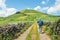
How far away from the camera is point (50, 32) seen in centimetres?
3672

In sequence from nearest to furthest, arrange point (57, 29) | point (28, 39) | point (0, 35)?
point (0, 35), point (28, 39), point (57, 29)

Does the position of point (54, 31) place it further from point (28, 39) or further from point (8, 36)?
point (8, 36)

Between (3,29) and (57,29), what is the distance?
10437 mm

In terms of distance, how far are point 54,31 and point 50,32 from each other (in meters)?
0.50

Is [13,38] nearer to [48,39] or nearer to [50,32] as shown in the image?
[48,39]

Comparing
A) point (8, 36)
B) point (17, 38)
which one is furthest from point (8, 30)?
point (17, 38)

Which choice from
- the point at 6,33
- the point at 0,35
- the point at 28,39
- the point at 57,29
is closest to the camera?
the point at 0,35

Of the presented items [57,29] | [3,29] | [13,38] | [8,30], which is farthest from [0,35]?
[57,29]

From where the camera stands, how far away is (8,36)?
28609 millimetres

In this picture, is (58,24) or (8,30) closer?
(8,30)

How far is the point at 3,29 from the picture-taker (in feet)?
89.5

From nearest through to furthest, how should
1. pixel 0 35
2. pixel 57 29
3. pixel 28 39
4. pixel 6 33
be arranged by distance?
pixel 0 35, pixel 6 33, pixel 28 39, pixel 57 29

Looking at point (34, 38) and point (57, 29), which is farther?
point (57, 29)

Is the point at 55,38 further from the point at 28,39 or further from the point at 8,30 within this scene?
the point at 8,30
